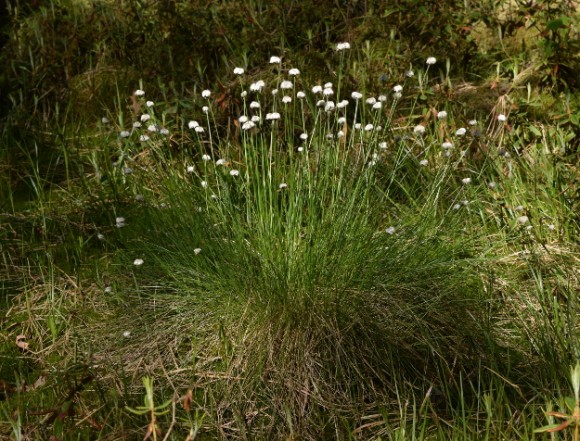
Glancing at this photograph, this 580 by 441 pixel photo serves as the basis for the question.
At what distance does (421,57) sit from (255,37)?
1.05m

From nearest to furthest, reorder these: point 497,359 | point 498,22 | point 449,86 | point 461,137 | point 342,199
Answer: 1. point 497,359
2. point 342,199
3. point 461,137
4. point 449,86
5. point 498,22

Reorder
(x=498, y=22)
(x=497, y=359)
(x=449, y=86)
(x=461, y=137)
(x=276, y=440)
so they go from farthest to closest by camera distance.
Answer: (x=498, y=22) < (x=449, y=86) < (x=461, y=137) < (x=497, y=359) < (x=276, y=440)

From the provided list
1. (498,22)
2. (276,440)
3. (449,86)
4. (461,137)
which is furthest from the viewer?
(498,22)

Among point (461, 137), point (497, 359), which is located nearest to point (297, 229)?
point (497, 359)

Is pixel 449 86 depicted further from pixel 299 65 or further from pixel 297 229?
pixel 297 229

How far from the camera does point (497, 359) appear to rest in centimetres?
299

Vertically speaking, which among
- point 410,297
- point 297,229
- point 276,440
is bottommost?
point 276,440

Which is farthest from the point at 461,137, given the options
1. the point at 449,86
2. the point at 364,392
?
the point at 364,392

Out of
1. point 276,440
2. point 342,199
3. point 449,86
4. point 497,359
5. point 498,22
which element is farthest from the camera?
point 498,22

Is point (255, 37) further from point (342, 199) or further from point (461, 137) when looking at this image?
point (342, 199)

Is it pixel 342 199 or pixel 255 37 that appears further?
pixel 255 37

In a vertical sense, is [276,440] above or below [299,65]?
below

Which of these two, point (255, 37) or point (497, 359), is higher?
point (255, 37)

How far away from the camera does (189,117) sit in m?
4.86
